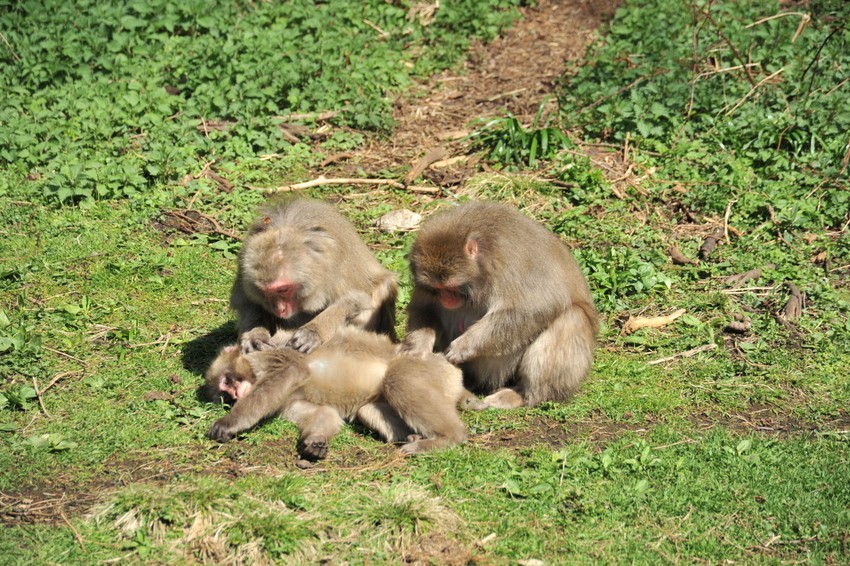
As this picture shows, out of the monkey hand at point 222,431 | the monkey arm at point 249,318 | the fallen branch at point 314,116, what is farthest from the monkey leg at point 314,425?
the fallen branch at point 314,116

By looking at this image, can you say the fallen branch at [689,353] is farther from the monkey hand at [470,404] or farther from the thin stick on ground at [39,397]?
the thin stick on ground at [39,397]

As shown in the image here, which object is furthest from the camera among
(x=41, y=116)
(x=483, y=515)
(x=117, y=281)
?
(x=41, y=116)

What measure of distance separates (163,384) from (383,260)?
2689mm

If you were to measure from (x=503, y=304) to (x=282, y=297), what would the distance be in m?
1.51

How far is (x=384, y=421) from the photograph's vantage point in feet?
20.5

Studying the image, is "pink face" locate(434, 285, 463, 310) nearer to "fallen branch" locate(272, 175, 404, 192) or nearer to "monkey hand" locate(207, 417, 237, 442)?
"monkey hand" locate(207, 417, 237, 442)

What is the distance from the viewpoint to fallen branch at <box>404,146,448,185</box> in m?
10.3

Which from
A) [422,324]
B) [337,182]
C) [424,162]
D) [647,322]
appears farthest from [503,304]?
[424,162]

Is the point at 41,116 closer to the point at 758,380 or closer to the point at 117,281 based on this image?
the point at 117,281

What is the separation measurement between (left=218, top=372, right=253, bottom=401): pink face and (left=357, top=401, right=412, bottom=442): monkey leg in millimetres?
746

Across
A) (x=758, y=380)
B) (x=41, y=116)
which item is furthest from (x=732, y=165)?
(x=41, y=116)

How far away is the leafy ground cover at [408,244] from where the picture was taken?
17.1 feet

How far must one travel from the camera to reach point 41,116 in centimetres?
1041

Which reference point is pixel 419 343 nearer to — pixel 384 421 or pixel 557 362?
pixel 384 421
